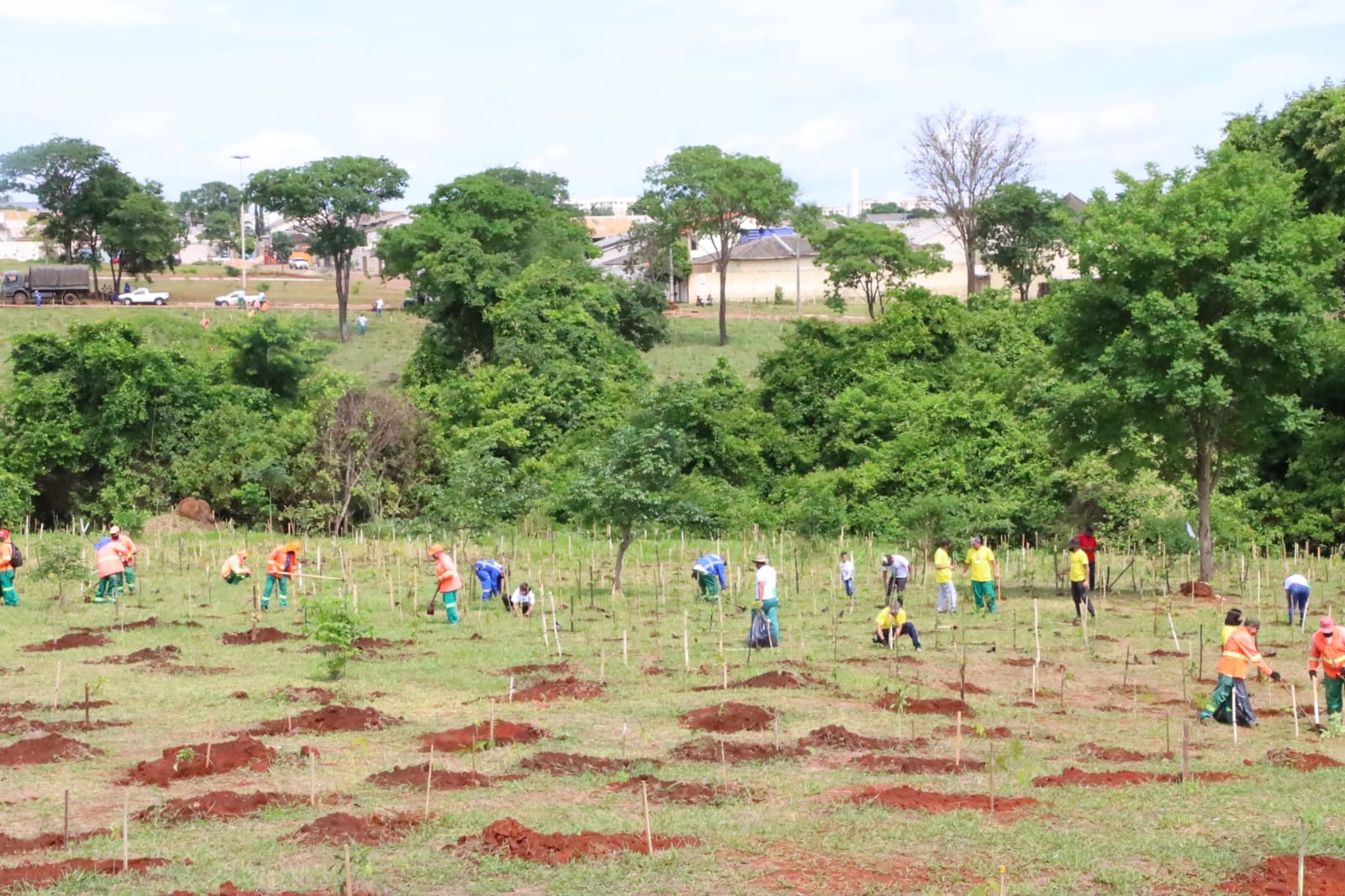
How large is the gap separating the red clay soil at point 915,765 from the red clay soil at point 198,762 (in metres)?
5.76

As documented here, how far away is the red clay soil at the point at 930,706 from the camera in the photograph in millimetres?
16812

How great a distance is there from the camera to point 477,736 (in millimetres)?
15031

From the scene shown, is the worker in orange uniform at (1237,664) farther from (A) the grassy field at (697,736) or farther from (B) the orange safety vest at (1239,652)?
(A) the grassy field at (697,736)

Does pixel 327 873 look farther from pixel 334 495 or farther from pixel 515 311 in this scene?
pixel 515 311

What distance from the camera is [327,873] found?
1056 centimetres

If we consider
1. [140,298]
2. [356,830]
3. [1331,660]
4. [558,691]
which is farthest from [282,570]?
[140,298]

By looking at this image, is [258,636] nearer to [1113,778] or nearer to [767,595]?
[767,595]

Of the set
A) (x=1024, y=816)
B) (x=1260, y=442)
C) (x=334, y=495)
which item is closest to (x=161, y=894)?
(x=1024, y=816)

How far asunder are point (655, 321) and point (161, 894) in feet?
156

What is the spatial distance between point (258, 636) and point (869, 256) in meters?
45.6

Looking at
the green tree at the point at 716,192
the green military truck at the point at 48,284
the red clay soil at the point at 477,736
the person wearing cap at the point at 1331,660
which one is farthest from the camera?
the green military truck at the point at 48,284

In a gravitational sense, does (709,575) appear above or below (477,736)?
above

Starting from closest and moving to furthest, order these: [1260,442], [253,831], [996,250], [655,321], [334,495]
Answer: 1. [253,831]
2. [1260,442]
3. [334,495]
4. [655,321]
5. [996,250]

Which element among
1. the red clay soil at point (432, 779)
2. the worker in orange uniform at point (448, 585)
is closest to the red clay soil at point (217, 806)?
the red clay soil at point (432, 779)
